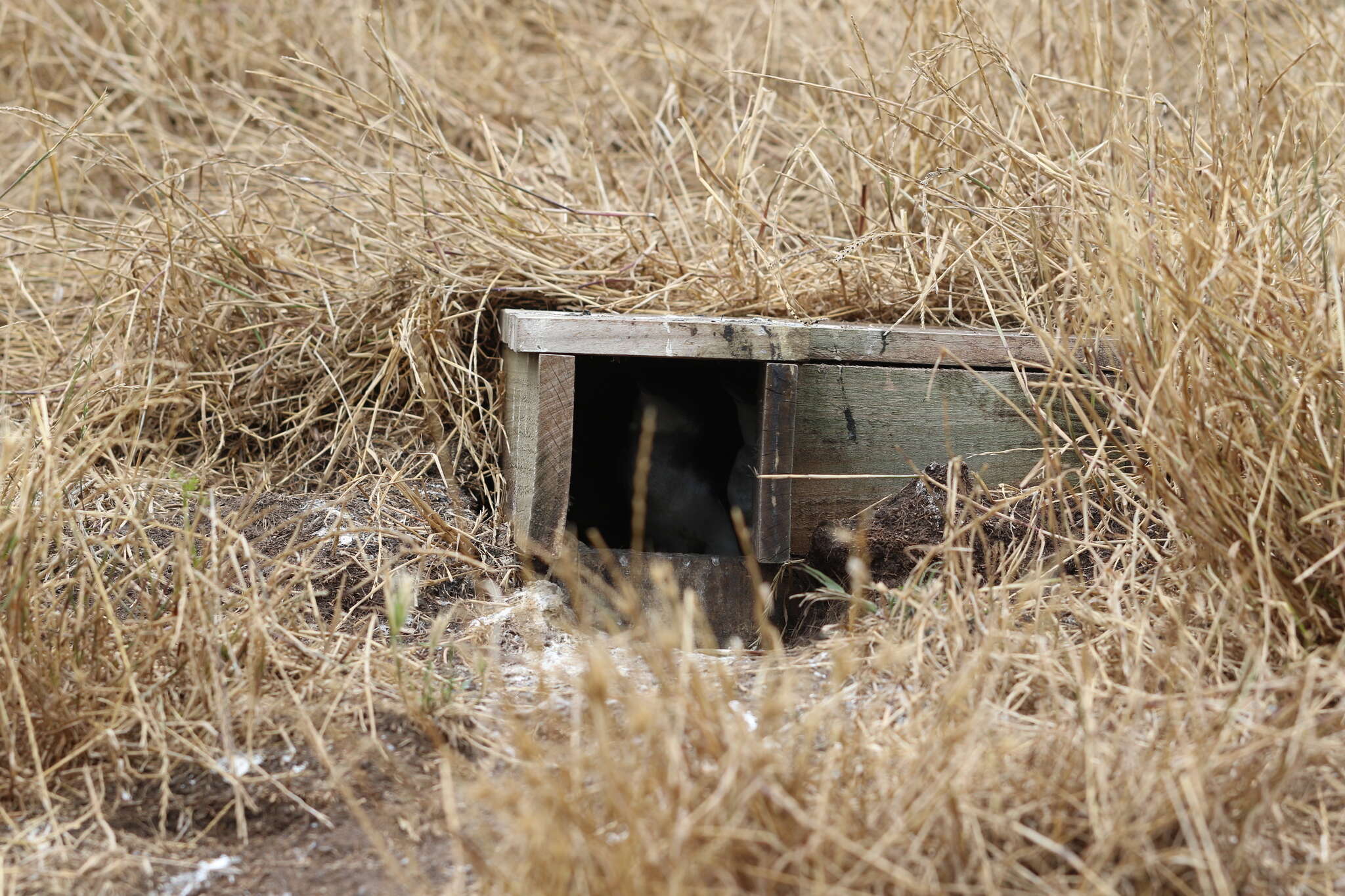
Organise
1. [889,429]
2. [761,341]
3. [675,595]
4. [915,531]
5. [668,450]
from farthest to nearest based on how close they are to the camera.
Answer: [668,450] < [889,429] < [761,341] < [915,531] < [675,595]

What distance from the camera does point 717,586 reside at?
2162 millimetres

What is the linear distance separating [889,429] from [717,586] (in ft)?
1.38

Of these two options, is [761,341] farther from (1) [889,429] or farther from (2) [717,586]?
(2) [717,586]

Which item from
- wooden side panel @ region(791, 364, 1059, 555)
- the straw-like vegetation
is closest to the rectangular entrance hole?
the straw-like vegetation

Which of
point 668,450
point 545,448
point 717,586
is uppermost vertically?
point 545,448

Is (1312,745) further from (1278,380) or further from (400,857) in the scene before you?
(400,857)

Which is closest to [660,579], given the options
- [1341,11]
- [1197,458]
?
[1197,458]

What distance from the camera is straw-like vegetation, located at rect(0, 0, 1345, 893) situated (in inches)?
44.1

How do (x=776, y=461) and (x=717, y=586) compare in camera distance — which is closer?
(x=776, y=461)

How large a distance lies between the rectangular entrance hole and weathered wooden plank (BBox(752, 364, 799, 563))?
16.3 inches

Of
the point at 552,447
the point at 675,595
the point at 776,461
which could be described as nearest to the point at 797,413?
Result: the point at 776,461

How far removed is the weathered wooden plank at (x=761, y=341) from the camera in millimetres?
1987

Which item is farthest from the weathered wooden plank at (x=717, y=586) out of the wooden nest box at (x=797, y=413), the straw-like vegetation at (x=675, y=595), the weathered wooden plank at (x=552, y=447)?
the straw-like vegetation at (x=675, y=595)

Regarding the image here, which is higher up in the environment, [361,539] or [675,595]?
[675,595]
